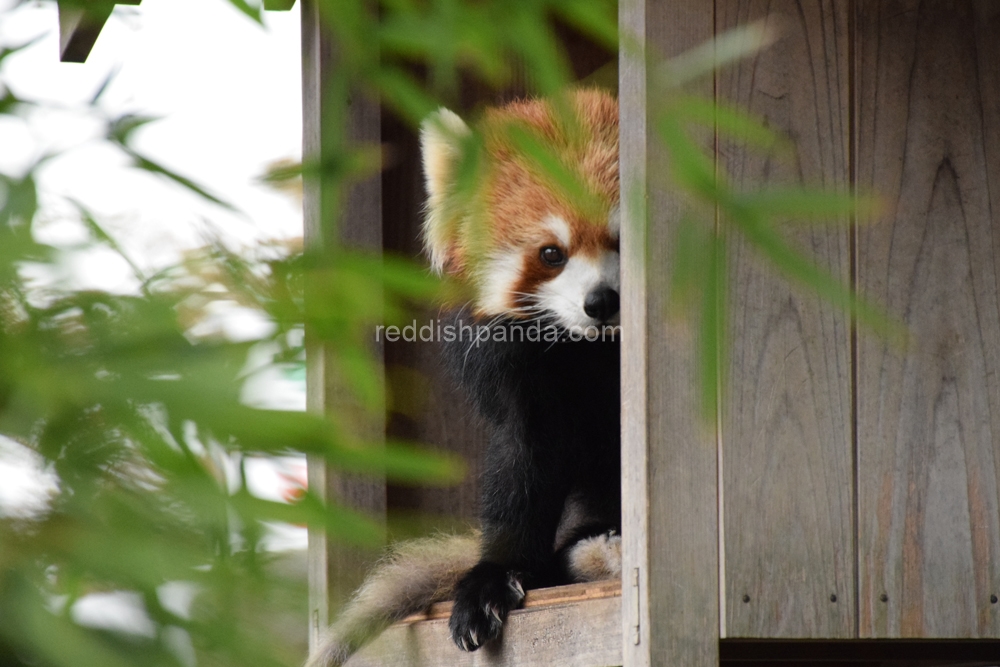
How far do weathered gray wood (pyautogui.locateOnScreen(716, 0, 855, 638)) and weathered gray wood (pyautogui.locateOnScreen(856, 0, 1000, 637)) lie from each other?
4 cm

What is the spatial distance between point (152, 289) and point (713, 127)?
3.71 ft

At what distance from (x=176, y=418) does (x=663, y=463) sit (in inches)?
43.4

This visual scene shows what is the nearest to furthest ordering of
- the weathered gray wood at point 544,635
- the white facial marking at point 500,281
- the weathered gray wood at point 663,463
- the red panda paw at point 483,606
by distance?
1. the weathered gray wood at point 663,463
2. the weathered gray wood at point 544,635
3. the red panda paw at point 483,606
4. the white facial marking at point 500,281

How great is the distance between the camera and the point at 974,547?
1770mm

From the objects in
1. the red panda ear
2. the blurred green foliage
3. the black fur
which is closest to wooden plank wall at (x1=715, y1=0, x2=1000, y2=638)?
the black fur

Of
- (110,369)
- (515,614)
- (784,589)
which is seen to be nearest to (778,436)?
(784,589)

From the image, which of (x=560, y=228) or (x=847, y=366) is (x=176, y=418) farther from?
(x=560, y=228)

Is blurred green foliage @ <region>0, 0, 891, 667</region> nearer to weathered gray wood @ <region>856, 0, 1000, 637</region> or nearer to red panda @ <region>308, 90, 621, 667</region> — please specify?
weathered gray wood @ <region>856, 0, 1000, 637</region>

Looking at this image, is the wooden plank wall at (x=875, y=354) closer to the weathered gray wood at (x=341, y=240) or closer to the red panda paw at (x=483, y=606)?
the red panda paw at (x=483, y=606)

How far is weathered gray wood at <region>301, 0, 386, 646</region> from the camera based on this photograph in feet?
8.14

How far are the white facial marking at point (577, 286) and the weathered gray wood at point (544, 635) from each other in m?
0.49

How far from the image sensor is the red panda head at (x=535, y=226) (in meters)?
2.23

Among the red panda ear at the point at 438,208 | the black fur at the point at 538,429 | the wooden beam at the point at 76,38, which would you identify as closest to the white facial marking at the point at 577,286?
the black fur at the point at 538,429

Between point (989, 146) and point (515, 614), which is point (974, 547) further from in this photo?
point (515, 614)
